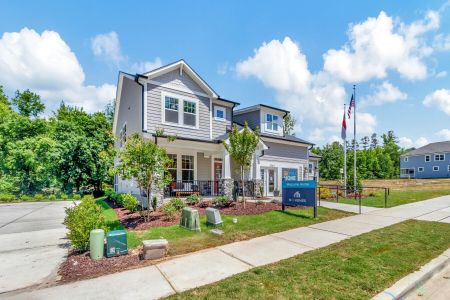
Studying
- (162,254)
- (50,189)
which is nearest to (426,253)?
(162,254)

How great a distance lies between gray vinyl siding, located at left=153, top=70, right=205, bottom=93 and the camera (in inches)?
552

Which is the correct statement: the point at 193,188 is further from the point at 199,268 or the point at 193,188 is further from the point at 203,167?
the point at 199,268

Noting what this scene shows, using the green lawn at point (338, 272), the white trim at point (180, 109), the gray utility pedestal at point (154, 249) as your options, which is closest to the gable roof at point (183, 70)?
the white trim at point (180, 109)

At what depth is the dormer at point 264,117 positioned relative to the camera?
60.8 feet

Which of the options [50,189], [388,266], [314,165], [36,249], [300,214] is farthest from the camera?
[314,165]

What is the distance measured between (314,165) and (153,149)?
23.4m

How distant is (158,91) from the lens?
45.1ft

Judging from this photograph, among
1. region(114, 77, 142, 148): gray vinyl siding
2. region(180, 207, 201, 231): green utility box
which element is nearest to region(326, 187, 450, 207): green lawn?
region(180, 207, 201, 231): green utility box

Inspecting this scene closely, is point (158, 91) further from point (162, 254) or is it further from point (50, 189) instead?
point (50, 189)

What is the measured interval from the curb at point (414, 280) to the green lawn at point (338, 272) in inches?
3.8

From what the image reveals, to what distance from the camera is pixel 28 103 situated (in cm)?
4019

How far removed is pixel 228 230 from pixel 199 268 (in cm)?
303

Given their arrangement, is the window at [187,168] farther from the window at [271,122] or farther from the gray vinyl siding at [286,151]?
the window at [271,122]

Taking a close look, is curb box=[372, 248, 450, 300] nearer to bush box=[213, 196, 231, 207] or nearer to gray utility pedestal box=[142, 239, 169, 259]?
gray utility pedestal box=[142, 239, 169, 259]
